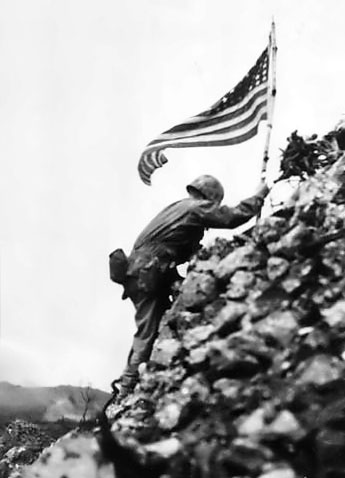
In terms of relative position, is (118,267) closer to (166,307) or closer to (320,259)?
(166,307)

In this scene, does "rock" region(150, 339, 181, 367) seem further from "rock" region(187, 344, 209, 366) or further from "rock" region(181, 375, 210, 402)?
"rock" region(181, 375, 210, 402)

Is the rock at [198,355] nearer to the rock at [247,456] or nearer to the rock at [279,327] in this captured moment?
the rock at [279,327]

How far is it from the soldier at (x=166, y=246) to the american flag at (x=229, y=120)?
2.19 m

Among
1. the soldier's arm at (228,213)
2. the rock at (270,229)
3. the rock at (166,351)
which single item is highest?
the soldier's arm at (228,213)

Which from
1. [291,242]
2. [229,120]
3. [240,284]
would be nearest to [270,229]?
[291,242]

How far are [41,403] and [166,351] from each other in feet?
54.8

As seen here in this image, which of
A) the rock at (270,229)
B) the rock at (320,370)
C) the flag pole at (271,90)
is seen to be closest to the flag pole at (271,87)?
the flag pole at (271,90)

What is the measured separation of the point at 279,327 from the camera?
1107 centimetres

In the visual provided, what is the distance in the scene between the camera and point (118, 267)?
44.9 ft

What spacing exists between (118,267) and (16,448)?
6.16 m

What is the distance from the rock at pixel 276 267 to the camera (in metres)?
11.5

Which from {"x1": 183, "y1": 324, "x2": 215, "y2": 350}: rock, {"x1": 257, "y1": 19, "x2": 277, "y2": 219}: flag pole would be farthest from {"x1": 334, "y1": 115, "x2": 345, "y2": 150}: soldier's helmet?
{"x1": 183, "y1": 324, "x2": 215, "y2": 350}: rock

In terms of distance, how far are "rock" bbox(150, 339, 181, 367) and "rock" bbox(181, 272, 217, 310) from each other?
1.90 ft

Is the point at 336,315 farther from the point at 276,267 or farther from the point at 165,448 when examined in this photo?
the point at 165,448
